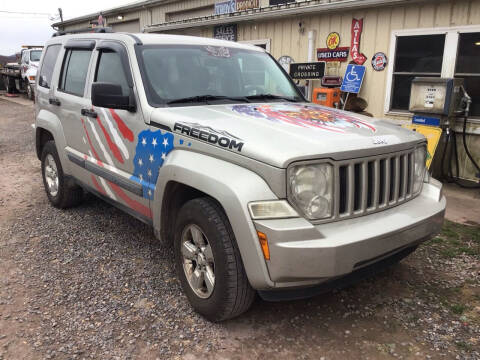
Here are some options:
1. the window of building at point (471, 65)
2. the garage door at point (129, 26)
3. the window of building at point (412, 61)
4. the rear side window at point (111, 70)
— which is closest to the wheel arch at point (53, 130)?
the rear side window at point (111, 70)

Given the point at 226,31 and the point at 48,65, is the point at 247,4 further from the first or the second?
the point at 48,65

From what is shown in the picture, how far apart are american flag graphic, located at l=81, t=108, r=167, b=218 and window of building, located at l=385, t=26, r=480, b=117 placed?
17.1 feet

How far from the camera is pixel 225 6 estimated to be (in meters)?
13.3

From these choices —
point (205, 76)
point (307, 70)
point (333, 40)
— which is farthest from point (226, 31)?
point (205, 76)

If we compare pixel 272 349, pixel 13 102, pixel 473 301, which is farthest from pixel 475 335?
pixel 13 102

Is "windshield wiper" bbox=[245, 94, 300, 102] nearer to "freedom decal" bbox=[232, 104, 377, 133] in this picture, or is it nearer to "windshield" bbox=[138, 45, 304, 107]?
"windshield" bbox=[138, 45, 304, 107]

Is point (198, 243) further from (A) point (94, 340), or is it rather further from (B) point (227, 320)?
(A) point (94, 340)

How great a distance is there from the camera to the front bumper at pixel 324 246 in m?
2.27

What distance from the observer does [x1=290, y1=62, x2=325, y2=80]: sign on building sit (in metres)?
8.01

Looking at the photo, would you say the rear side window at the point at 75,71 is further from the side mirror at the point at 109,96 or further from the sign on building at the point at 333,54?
the sign on building at the point at 333,54

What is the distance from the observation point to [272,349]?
2.65 m

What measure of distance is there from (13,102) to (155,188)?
18.7 m

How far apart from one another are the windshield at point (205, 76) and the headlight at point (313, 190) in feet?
4.31

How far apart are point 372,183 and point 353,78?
551cm
